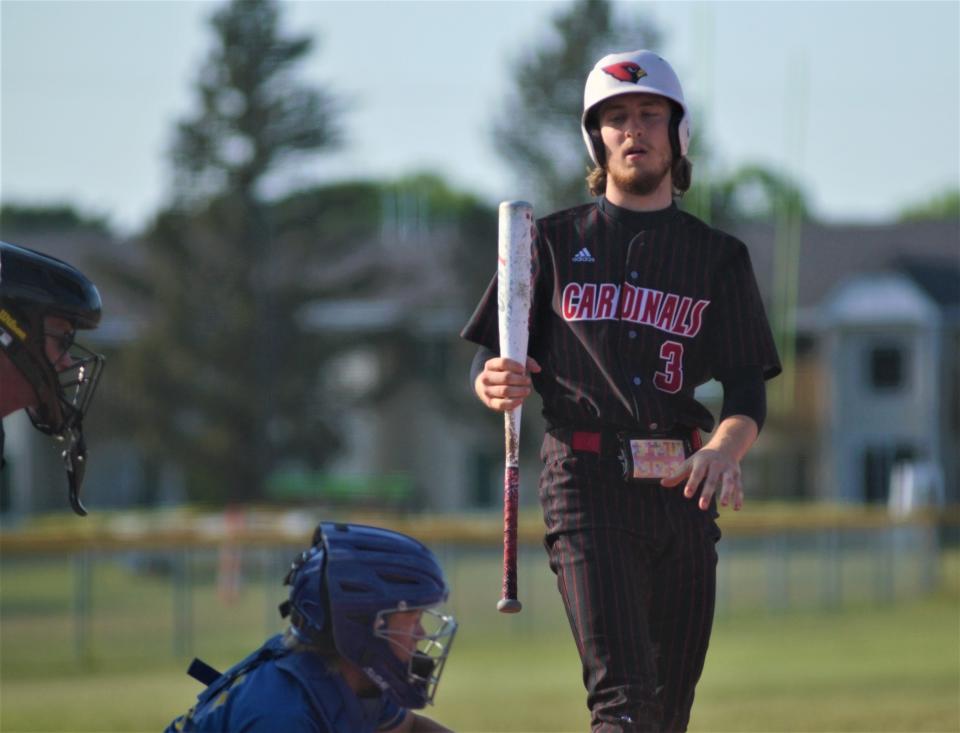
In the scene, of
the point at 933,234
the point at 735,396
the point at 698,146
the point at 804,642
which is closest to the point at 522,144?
the point at 698,146

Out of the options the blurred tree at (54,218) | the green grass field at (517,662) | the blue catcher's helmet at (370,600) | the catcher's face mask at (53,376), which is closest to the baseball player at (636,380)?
the blue catcher's helmet at (370,600)

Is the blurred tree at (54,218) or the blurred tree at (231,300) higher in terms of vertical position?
the blurred tree at (54,218)

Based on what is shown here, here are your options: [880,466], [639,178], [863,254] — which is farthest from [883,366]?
[639,178]

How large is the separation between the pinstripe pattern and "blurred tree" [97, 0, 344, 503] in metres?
42.6

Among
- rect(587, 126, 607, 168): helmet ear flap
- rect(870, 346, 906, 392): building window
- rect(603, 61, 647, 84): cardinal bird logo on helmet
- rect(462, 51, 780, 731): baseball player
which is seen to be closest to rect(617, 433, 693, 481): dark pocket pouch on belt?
rect(462, 51, 780, 731): baseball player

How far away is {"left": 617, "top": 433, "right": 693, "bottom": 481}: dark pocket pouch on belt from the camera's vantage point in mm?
5070

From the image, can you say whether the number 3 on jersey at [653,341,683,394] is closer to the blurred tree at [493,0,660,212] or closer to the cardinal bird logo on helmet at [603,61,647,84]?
the cardinal bird logo on helmet at [603,61,647,84]

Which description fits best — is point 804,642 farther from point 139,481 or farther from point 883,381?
point 139,481

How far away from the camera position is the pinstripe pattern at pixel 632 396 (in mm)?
5035

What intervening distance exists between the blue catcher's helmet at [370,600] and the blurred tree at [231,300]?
4344 centimetres

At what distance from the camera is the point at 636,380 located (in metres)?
5.11

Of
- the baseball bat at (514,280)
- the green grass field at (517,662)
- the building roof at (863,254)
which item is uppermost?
the building roof at (863,254)

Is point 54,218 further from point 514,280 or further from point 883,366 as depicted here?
point 514,280

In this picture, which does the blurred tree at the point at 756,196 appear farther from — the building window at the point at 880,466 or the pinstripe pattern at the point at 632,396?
the pinstripe pattern at the point at 632,396
